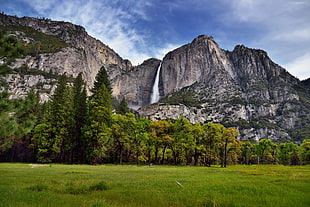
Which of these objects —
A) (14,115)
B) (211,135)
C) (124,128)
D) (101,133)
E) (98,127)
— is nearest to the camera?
(14,115)

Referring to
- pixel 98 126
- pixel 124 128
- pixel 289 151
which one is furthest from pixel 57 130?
pixel 289 151

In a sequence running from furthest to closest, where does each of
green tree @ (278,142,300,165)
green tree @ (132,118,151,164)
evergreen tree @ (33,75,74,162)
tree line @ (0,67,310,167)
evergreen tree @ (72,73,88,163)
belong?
1. green tree @ (278,142,300,165)
2. evergreen tree @ (72,73,88,163)
3. evergreen tree @ (33,75,74,162)
4. green tree @ (132,118,151,164)
5. tree line @ (0,67,310,167)

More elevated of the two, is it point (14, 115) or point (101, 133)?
point (14, 115)

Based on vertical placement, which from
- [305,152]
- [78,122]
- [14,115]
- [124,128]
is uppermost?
[78,122]

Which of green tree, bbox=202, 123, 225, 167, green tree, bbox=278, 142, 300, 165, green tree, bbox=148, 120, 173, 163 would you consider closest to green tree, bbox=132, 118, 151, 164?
green tree, bbox=148, 120, 173, 163

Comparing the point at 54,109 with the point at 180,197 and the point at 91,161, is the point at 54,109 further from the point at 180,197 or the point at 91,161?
the point at 180,197

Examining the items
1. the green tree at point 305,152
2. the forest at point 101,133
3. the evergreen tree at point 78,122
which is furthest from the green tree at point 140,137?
the green tree at point 305,152

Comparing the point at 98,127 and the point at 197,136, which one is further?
the point at 197,136

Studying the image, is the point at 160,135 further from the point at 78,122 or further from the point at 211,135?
the point at 78,122

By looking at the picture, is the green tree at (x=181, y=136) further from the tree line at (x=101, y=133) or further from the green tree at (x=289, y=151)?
the green tree at (x=289, y=151)

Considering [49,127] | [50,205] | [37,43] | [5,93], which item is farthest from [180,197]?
[37,43]

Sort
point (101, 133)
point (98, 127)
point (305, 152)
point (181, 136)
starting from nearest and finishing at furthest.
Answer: point (101, 133), point (98, 127), point (181, 136), point (305, 152)

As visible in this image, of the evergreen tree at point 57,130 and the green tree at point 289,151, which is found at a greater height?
the evergreen tree at point 57,130

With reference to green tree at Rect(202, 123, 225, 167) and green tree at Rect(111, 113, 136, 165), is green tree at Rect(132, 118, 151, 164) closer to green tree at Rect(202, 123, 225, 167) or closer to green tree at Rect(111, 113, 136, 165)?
green tree at Rect(111, 113, 136, 165)
